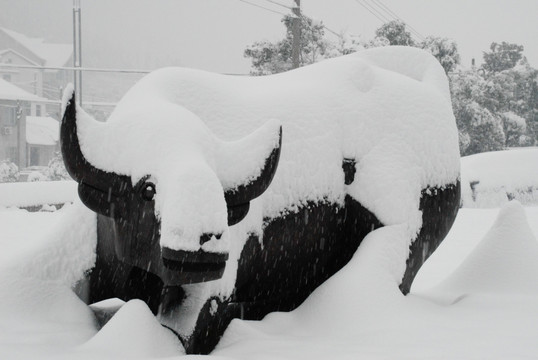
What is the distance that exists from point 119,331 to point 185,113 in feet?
3.17

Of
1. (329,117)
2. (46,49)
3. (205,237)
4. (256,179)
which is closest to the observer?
(205,237)

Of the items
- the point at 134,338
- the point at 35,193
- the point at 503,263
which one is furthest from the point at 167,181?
the point at 35,193

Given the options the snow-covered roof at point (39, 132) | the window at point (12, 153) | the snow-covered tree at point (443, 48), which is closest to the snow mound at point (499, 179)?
the snow-covered tree at point (443, 48)

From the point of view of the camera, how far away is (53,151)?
26.1 metres

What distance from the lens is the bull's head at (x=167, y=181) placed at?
8.07ft

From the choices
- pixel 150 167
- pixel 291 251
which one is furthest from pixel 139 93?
pixel 291 251

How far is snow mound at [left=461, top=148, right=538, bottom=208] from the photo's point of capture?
12.5 m

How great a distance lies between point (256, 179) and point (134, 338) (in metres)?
0.79

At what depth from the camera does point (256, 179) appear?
2.77 metres

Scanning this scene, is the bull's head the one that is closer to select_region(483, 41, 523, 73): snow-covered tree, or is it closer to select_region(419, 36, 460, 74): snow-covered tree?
select_region(419, 36, 460, 74): snow-covered tree

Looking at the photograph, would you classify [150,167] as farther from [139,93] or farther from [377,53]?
[377,53]

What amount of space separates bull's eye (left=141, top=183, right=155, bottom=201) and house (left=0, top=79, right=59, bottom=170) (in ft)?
58.8

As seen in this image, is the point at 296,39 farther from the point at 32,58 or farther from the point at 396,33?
the point at 32,58

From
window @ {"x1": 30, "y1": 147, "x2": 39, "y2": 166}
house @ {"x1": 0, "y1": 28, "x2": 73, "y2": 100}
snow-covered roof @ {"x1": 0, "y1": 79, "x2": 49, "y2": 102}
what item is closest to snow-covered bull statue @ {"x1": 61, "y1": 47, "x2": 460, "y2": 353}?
snow-covered roof @ {"x1": 0, "y1": 79, "x2": 49, "y2": 102}
